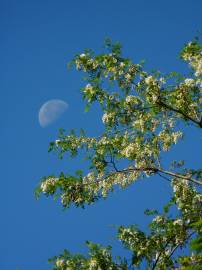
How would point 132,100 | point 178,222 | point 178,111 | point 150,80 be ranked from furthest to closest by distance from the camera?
A: point 132,100
point 178,111
point 178,222
point 150,80

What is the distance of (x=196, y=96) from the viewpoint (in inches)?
687

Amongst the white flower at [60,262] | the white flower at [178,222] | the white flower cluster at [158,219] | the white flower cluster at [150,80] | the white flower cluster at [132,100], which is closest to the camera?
the white flower cluster at [150,80]

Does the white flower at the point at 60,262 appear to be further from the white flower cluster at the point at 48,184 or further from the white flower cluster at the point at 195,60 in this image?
the white flower cluster at the point at 195,60

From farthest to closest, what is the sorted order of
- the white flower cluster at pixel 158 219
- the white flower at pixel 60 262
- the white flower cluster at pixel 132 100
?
the white flower cluster at pixel 158 219, the white flower cluster at pixel 132 100, the white flower at pixel 60 262

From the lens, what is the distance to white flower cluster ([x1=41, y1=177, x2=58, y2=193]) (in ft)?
54.7

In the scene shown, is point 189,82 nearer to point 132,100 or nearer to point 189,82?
point 189,82

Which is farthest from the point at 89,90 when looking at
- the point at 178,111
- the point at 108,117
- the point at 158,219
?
the point at 158,219

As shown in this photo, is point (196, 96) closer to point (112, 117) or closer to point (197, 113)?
point (197, 113)

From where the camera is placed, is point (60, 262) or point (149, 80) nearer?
point (149, 80)

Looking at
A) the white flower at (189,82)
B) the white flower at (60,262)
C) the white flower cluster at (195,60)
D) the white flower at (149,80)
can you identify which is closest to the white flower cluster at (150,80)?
the white flower at (149,80)

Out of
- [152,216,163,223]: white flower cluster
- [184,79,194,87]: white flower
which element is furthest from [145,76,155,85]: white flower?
[152,216,163,223]: white flower cluster

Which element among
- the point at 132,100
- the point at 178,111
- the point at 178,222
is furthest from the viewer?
the point at 132,100

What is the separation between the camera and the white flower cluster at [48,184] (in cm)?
1667

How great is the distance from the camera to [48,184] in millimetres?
16688
